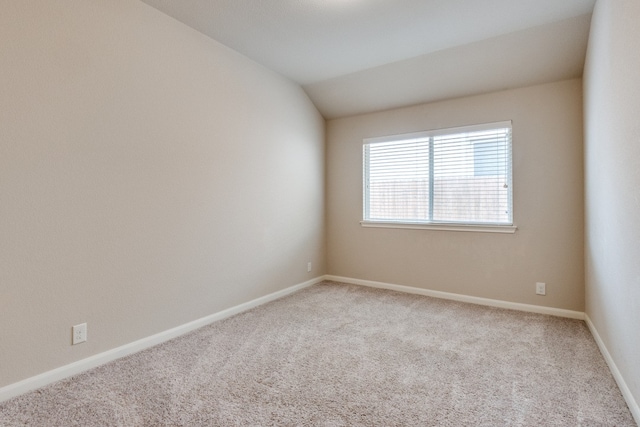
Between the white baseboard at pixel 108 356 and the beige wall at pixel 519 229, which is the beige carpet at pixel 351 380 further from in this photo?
the beige wall at pixel 519 229

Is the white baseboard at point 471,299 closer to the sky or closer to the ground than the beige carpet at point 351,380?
closer to the sky

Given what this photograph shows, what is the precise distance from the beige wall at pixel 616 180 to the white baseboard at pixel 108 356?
9.05 feet

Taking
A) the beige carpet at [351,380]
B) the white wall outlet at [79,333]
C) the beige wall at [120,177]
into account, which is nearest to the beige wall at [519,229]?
the beige carpet at [351,380]

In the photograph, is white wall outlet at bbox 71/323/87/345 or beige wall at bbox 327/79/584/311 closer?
white wall outlet at bbox 71/323/87/345

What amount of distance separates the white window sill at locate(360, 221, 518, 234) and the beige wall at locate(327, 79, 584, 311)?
49 mm

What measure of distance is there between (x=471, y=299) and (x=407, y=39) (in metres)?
2.63

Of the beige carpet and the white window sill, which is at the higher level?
→ the white window sill

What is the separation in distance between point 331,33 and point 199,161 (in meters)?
1.54

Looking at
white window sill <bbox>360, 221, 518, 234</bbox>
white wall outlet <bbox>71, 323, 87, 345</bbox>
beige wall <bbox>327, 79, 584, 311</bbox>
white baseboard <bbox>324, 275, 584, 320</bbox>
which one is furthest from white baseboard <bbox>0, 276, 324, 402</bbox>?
beige wall <bbox>327, 79, 584, 311</bbox>

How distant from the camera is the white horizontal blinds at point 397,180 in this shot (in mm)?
3838

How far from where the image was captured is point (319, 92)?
13.0ft

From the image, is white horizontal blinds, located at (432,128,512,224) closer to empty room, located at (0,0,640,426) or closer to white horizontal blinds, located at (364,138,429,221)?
empty room, located at (0,0,640,426)

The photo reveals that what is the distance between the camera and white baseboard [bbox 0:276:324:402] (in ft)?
5.83

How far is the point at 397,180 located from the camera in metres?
4.02
